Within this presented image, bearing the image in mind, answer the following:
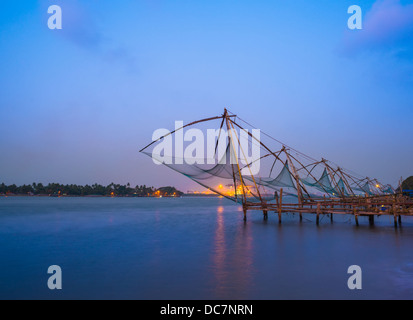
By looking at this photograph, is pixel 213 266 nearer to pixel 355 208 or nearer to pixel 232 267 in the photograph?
pixel 232 267

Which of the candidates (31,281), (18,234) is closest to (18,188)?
(18,234)

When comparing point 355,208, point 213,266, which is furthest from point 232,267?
point 355,208

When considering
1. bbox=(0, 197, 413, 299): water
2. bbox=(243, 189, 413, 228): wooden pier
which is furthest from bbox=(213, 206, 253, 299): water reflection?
bbox=(243, 189, 413, 228): wooden pier

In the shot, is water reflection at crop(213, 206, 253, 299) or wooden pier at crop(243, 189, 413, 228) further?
wooden pier at crop(243, 189, 413, 228)

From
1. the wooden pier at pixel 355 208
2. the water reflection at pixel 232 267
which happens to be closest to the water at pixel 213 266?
the water reflection at pixel 232 267

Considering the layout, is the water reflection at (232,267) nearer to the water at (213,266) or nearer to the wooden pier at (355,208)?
the water at (213,266)

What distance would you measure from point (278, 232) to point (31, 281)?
37.4ft

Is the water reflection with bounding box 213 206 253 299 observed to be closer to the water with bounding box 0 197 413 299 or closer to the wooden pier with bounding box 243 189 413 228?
the water with bounding box 0 197 413 299

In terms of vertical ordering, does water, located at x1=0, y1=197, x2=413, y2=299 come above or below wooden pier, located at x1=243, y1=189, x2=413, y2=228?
Result: below

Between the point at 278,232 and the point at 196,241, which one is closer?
the point at 196,241
